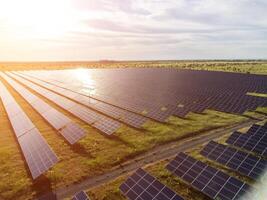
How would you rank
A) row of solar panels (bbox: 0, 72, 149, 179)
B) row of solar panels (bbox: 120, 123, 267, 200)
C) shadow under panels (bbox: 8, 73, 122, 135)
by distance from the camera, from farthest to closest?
1. shadow under panels (bbox: 8, 73, 122, 135)
2. row of solar panels (bbox: 0, 72, 149, 179)
3. row of solar panels (bbox: 120, 123, 267, 200)

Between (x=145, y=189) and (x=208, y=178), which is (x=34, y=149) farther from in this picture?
(x=208, y=178)

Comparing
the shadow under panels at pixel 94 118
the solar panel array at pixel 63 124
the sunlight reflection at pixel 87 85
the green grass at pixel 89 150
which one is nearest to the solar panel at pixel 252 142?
the green grass at pixel 89 150

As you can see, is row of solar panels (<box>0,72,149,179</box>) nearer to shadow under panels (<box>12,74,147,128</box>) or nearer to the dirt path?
shadow under panels (<box>12,74,147,128</box>)

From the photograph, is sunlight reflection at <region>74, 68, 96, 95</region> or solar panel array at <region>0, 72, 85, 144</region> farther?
sunlight reflection at <region>74, 68, 96, 95</region>

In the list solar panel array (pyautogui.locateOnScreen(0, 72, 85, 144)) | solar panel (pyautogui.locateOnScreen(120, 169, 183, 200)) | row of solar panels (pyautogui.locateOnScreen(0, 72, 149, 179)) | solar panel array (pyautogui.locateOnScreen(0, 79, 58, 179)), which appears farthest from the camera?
solar panel array (pyautogui.locateOnScreen(0, 72, 85, 144))

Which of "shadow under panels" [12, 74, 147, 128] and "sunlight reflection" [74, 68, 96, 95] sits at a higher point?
"shadow under panels" [12, 74, 147, 128]

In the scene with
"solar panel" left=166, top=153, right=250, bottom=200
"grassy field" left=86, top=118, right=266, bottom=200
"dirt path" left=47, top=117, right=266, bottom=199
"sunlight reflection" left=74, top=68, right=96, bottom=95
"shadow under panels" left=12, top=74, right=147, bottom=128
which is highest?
"solar panel" left=166, top=153, right=250, bottom=200

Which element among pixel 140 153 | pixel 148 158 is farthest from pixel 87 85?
pixel 148 158

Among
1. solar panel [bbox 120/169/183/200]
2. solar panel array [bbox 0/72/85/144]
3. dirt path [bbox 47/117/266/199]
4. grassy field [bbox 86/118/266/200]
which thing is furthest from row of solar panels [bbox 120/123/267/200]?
solar panel array [bbox 0/72/85/144]
